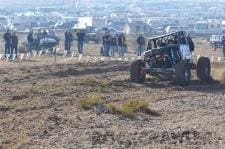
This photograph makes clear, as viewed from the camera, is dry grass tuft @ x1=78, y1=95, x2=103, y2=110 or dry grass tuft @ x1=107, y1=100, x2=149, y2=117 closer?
dry grass tuft @ x1=107, y1=100, x2=149, y2=117

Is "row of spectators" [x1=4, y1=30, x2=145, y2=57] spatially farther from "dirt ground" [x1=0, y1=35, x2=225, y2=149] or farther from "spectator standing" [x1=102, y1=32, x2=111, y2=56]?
"dirt ground" [x1=0, y1=35, x2=225, y2=149]

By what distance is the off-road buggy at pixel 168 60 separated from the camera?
23672mm

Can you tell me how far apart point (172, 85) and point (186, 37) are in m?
2.11

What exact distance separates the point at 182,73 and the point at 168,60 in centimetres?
128

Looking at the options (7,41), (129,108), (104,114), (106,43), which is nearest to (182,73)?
(129,108)

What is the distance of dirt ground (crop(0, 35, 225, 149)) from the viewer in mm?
13203

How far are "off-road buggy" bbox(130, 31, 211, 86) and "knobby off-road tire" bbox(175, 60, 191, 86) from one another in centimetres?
7

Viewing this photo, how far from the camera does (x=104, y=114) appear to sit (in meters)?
16.4

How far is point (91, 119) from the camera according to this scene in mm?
15547

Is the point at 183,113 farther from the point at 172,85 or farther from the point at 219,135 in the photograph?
the point at 172,85

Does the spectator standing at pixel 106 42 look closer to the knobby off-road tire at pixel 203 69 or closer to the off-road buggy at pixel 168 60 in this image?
the off-road buggy at pixel 168 60

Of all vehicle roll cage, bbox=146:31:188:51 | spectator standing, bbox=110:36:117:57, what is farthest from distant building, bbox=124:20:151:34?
vehicle roll cage, bbox=146:31:188:51

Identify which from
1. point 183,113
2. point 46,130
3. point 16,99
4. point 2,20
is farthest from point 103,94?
point 2,20

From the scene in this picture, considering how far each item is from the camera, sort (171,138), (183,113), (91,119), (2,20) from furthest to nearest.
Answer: (2,20), (183,113), (91,119), (171,138)
